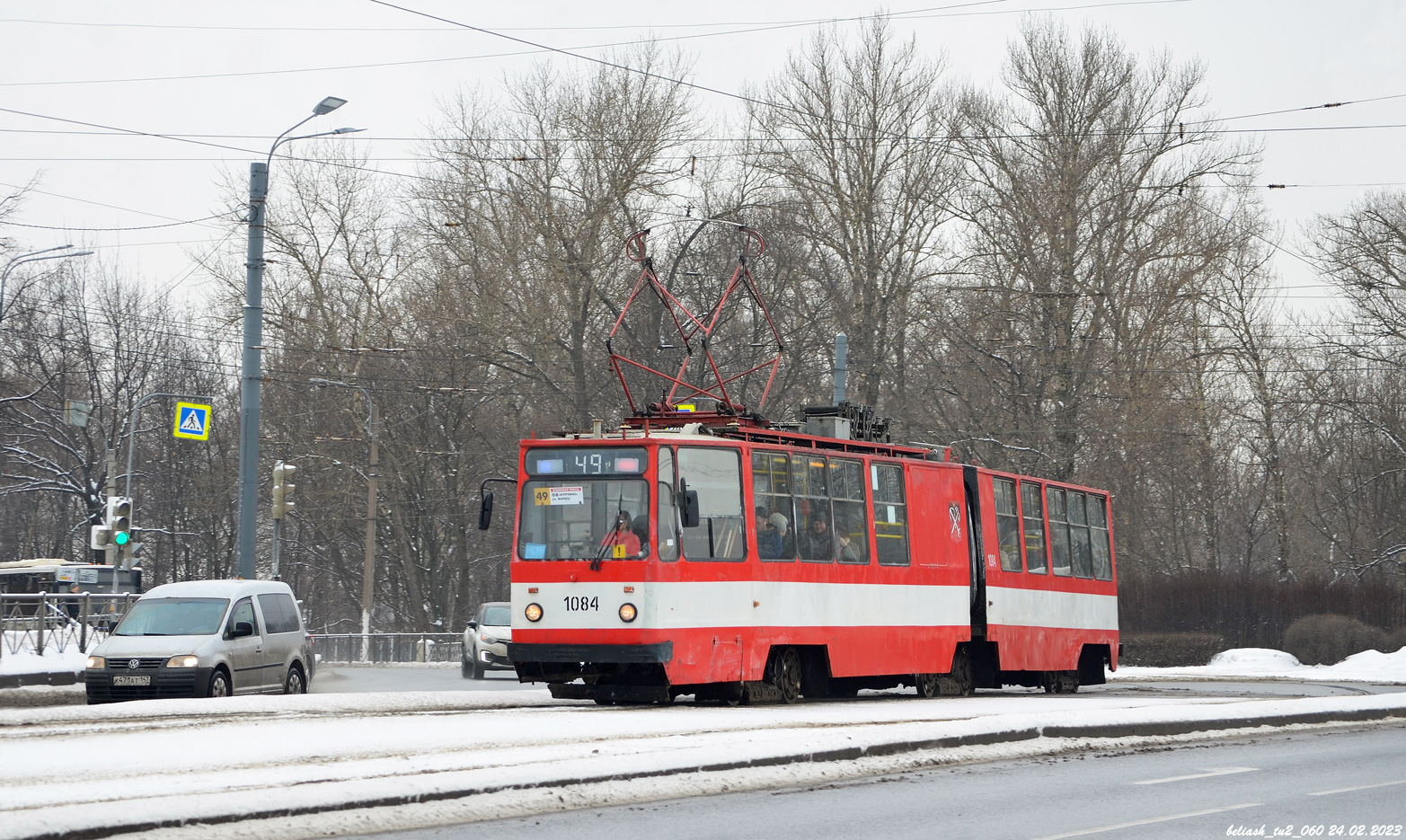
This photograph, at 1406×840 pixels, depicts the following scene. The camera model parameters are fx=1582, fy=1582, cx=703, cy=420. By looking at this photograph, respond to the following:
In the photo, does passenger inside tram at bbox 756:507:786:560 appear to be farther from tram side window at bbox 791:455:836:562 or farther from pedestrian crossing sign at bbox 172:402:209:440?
pedestrian crossing sign at bbox 172:402:209:440

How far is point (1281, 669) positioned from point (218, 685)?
24.7 metres

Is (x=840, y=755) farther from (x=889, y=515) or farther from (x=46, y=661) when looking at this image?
(x=46, y=661)

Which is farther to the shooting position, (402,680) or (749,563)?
(402,680)

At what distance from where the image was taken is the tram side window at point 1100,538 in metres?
26.3

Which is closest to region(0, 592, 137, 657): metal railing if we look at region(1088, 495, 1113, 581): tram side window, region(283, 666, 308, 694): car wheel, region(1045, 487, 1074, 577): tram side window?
region(283, 666, 308, 694): car wheel

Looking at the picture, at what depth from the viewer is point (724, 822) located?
8922 mm

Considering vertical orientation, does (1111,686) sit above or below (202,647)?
below

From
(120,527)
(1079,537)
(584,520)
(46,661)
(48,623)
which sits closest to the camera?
(584,520)

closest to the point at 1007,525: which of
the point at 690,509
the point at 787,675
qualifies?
the point at 787,675

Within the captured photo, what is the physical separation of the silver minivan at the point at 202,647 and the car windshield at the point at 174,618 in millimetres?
11

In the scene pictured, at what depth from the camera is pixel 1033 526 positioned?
23.8 metres

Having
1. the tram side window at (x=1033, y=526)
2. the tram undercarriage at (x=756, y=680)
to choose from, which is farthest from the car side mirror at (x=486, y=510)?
the tram side window at (x=1033, y=526)

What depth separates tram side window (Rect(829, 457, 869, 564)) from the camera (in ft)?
62.4

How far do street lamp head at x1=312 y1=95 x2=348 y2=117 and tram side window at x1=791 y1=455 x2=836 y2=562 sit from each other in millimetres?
9947
